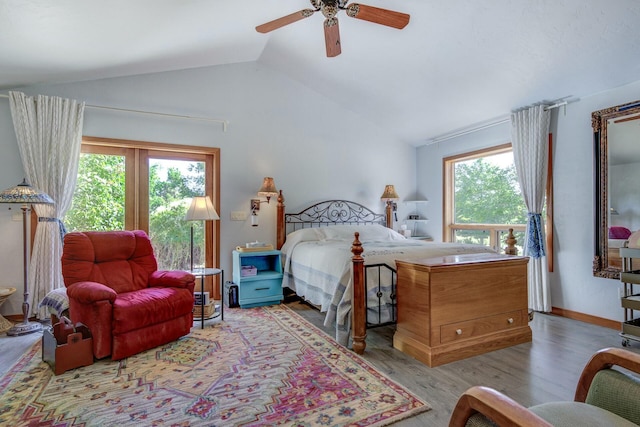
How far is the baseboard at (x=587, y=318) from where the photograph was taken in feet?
10.8

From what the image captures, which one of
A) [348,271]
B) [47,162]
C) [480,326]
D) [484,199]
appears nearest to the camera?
[480,326]

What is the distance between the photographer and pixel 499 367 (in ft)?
→ 7.89

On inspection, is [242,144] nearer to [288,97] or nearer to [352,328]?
[288,97]

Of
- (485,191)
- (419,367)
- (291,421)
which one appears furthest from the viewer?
(485,191)

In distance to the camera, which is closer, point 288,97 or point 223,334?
point 223,334

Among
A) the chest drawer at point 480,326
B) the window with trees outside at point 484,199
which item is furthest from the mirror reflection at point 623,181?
the chest drawer at point 480,326

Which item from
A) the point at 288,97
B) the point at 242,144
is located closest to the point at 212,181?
the point at 242,144

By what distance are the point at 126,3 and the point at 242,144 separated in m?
2.19

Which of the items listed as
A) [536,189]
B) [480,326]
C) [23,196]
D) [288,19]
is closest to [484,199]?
[536,189]

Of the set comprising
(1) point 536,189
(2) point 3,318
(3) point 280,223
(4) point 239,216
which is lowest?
(2) point 3,318

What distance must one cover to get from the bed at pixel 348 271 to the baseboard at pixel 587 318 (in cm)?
126

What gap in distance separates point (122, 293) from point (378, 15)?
3.12m

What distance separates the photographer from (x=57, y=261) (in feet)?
→ 11.4

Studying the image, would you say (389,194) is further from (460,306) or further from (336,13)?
(336,13)
